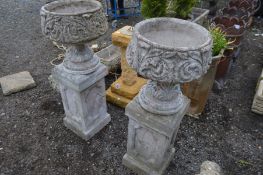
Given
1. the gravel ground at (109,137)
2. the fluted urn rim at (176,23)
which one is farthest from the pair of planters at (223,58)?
the fluted urn rim at (176,23)

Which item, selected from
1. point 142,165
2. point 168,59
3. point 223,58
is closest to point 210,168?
point 142,165

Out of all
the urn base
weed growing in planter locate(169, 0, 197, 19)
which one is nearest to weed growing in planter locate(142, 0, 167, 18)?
weed growing in planter locate(169, 0, 197, 19)

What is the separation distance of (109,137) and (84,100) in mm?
657

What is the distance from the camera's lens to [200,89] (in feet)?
10.4

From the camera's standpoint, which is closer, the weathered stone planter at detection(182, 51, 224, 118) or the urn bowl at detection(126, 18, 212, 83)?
the urn bowl at detection(126, 18, 212, 83)

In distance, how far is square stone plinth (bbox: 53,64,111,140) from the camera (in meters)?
2.62

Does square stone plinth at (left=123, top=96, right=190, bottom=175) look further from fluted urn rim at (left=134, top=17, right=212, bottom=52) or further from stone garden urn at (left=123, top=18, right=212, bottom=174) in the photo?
fluted urn rim at (left=134, top=17, right=212, bottom=52)

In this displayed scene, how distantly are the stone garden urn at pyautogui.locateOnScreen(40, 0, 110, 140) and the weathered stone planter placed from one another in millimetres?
1159

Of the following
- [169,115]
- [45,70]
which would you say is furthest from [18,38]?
[169,115]

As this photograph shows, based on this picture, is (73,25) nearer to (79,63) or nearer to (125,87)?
(79,63)

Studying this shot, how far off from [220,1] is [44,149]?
6.67 metres

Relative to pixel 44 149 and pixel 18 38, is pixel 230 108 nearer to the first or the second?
pixel 44 149

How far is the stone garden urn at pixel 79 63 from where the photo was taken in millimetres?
2207

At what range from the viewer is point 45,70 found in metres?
4.29
